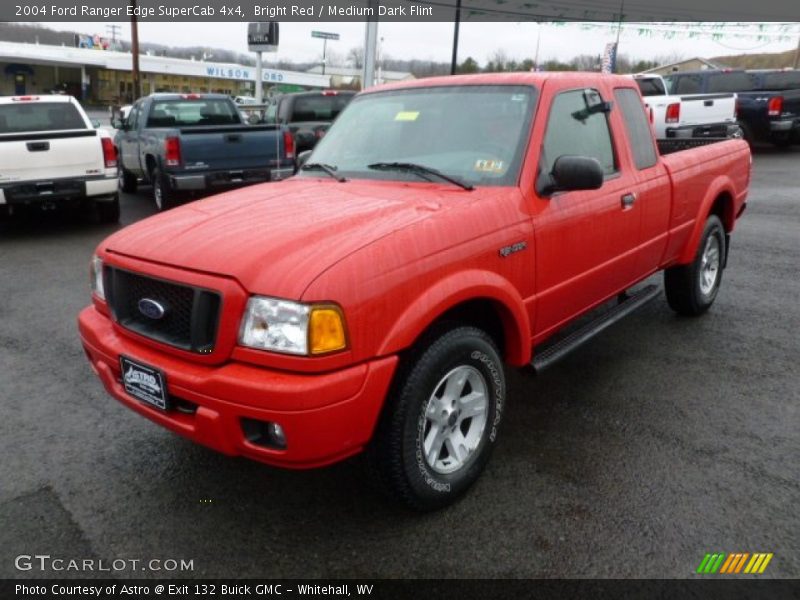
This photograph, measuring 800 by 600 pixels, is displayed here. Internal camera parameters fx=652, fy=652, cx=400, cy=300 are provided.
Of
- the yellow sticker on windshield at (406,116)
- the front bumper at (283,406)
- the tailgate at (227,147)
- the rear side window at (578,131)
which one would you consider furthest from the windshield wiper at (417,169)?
the tailgate at (227,147)

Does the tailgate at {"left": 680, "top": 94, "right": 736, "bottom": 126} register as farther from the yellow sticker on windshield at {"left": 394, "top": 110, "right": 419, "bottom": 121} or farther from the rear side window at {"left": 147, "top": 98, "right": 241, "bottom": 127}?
the yellow sticker on windshield at {"left": 394, "top": 110, "right": 419, "bottom": 121}

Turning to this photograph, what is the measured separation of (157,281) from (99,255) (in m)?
0.60

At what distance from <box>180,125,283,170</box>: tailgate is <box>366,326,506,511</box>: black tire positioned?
743 cm

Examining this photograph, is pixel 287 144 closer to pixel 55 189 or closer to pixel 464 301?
pixel 55 189

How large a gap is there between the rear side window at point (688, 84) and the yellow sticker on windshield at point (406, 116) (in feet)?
53.4

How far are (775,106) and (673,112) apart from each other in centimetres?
317

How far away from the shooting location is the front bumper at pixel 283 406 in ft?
7.57

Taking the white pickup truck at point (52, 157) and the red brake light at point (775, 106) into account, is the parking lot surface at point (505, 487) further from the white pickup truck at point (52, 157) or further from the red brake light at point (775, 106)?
Answer: the red brake light at point (775, 106)

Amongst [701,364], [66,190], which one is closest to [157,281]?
[701,364]

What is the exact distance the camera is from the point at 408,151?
11.7 ft

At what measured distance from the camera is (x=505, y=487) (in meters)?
3.06

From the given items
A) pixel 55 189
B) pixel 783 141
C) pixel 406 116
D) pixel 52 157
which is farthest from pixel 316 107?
pixel 783 141

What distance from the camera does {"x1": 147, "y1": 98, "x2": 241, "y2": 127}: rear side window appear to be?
37.8ft

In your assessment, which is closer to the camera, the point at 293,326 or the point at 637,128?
the point at 293,326
